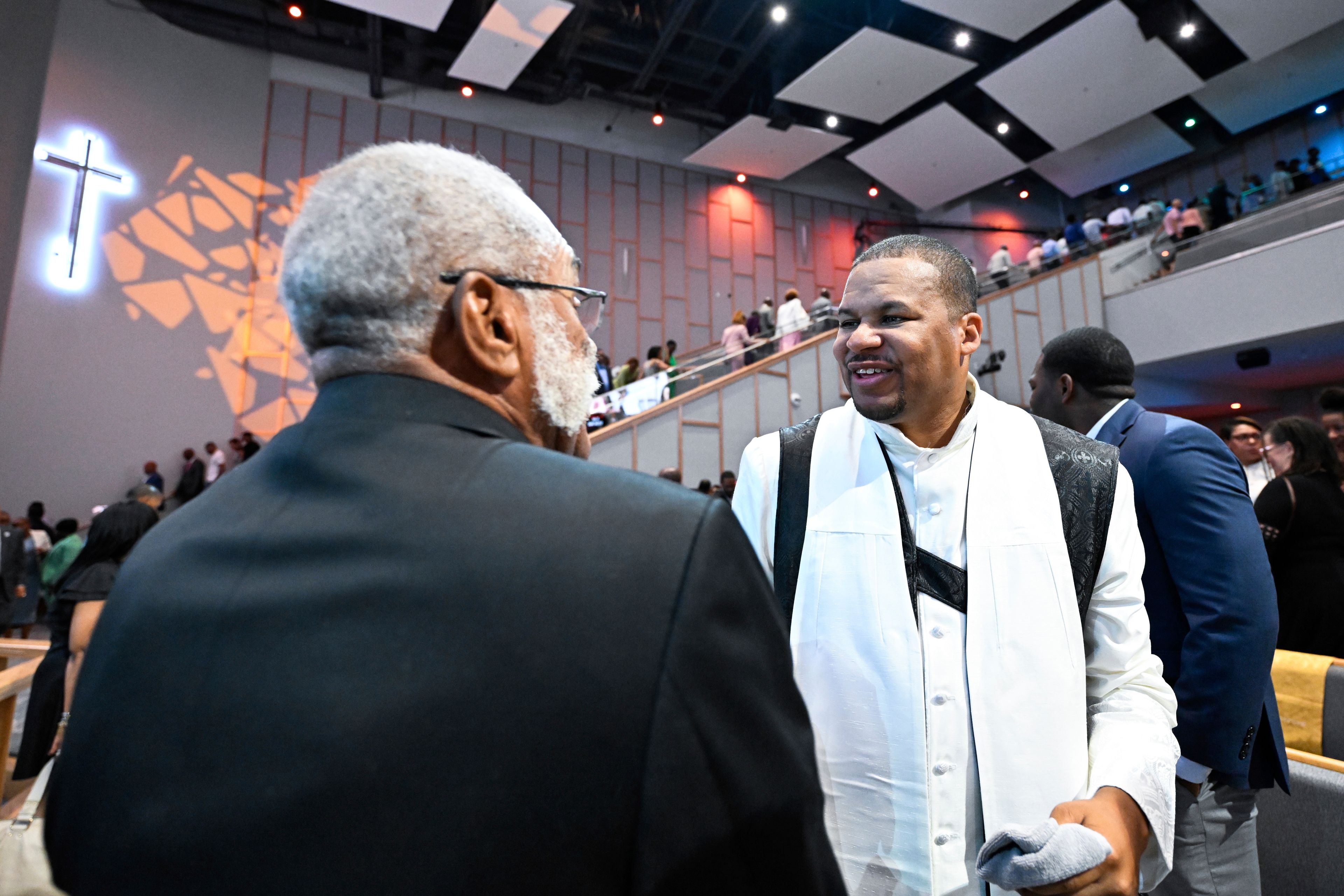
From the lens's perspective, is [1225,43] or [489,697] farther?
[1225,43]

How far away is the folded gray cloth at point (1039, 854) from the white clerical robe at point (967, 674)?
18 centimetres

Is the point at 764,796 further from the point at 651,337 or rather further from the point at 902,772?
the point at 651,337

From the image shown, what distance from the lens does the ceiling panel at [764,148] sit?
1249 centimetres

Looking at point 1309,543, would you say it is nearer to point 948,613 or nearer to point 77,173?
point 948,613

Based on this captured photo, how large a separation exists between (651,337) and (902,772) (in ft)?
39.9

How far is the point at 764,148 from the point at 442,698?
13701mm

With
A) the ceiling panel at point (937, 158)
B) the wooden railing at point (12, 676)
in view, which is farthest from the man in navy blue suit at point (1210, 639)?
the ceiling panel at point (937, 158)

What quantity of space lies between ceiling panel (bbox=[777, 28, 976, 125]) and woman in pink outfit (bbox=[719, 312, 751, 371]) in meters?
3.76

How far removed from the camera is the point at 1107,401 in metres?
2.10

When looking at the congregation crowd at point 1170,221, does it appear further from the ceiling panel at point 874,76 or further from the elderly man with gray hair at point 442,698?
the elderly man with gray hair at point 442,698

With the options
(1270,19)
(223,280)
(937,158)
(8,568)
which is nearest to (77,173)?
(223,280)

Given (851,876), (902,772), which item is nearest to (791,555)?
(902,772)

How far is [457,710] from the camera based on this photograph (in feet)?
1.84

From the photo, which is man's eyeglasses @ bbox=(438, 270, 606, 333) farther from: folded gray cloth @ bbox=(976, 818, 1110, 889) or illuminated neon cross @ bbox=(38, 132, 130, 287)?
illuminated neon cross @ bbox=(38, 132, 130, 287)
